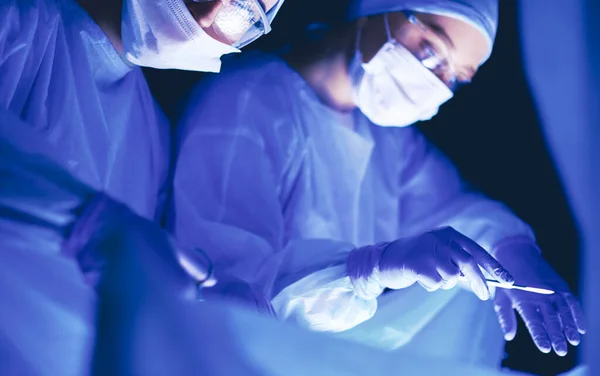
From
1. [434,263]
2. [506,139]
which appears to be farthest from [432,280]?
[506,139]

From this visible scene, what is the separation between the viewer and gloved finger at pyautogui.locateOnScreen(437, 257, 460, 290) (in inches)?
44.6

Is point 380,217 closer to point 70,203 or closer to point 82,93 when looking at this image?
point 82,93

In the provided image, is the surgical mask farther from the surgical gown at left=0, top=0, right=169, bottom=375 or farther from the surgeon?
the surgical gown at left=0, top=0, right=169, bottom=375

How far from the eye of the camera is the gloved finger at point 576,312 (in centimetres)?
135

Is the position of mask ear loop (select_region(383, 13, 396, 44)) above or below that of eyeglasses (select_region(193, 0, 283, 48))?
below

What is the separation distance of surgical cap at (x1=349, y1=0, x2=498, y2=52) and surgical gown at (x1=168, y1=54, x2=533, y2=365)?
0.29 metres

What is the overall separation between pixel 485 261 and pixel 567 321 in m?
0.35

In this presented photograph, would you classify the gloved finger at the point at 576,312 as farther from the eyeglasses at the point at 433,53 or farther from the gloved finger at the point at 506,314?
the eyeglasses at the point at 433,53

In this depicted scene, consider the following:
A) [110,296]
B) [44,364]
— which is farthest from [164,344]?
[44,364]

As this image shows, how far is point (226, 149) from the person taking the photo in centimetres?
148

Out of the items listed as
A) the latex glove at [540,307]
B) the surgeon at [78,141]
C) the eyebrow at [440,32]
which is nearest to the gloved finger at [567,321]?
the latex glove at [540,307]

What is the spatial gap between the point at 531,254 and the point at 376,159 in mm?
528

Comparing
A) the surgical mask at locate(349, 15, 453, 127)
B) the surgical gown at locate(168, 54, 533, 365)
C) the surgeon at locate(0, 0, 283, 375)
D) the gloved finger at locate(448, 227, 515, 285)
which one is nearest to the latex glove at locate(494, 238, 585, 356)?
the surgical gown at locate(168, 54, 533, 365)

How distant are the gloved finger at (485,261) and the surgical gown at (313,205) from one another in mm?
258
